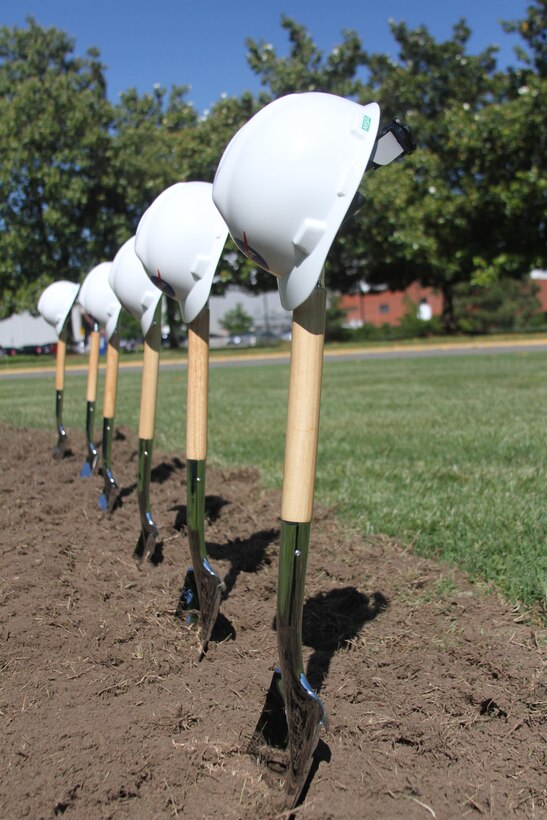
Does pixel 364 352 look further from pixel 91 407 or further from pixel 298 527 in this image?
pixel 298 527

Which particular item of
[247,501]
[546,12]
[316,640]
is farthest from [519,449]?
[546,12]

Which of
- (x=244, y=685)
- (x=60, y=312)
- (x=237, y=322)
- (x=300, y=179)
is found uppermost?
(x=237, y=322)

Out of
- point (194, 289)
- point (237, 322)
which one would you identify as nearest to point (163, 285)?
point (194, 289)

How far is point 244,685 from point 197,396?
1.05 metres

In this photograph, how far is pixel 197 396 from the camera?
2.88 meters

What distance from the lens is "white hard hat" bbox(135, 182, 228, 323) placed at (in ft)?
9.42

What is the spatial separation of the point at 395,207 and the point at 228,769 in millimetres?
28053

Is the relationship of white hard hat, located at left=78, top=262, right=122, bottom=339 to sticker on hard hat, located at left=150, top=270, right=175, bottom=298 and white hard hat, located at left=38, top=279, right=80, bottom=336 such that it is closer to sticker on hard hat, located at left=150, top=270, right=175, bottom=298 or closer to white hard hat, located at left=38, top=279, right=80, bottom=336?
white hard hat, located at left=38, top=279, right=80, bottom=336

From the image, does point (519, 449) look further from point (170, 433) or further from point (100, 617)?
point (100, 617)

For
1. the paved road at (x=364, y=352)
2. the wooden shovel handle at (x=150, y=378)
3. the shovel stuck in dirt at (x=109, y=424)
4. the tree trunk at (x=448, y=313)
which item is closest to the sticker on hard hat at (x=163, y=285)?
the wooden shovel handle at (x=150, y=378)

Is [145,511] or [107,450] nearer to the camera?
[145,511]

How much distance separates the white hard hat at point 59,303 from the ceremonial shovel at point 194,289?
3059 mm

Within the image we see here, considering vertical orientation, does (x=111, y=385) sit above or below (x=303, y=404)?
below

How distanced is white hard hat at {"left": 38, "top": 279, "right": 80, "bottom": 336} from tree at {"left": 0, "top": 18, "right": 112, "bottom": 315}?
2314 cm
